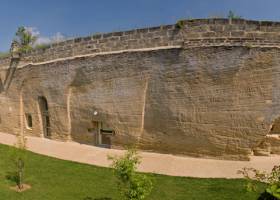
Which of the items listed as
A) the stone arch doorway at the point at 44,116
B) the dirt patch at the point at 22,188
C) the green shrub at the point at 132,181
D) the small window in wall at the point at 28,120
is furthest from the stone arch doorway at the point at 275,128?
the small window in wall at the point at 28,120

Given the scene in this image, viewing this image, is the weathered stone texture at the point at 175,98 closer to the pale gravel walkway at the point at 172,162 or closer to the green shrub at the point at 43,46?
the pale gravel walkway at the point at 172,162

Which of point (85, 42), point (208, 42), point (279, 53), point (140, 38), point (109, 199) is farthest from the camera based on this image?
point (85, 42)

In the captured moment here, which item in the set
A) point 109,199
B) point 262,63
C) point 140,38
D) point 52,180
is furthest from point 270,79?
point 52,180

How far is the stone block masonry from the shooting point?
36.9 feet

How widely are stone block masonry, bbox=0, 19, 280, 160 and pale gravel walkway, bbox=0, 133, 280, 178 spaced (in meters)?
0.32

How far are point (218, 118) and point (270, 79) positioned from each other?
2178mm

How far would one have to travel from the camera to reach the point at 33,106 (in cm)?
1742

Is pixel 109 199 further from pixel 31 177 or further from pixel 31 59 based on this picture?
pixel 31 59

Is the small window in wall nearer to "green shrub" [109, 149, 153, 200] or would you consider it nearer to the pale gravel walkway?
the pale gravel walkway

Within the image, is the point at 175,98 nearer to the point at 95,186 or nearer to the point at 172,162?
the point at 172,162

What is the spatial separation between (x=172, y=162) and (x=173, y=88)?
275 cm

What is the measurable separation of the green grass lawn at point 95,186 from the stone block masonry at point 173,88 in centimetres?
205

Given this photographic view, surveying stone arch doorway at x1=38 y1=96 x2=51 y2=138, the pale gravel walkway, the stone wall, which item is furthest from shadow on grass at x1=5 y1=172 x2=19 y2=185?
the stone wall

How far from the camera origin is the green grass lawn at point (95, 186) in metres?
9.51
